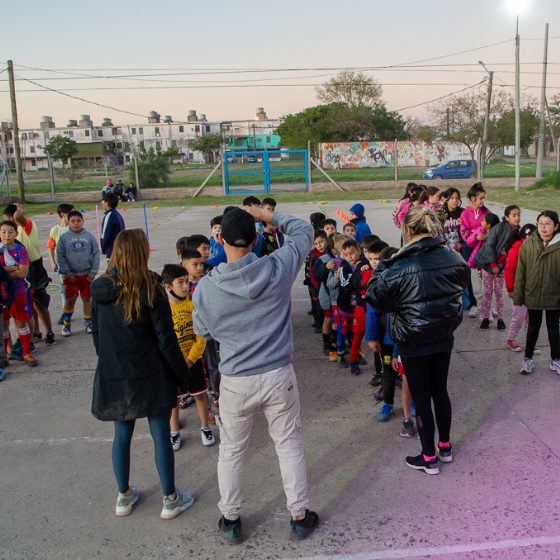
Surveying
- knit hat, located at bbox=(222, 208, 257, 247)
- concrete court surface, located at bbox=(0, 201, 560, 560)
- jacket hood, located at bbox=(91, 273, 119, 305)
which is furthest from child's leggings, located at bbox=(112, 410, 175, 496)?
knit hat, located at bbox=(222, 208, 257, 247)

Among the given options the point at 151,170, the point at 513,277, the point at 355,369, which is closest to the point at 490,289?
the point at 513,277

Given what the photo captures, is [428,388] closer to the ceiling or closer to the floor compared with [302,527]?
closer to the ceiling

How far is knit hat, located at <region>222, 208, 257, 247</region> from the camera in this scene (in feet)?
9.44

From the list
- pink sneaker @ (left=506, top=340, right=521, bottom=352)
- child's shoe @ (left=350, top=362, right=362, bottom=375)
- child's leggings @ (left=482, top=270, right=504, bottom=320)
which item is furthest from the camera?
child's leggings @ (left=482, top=270, right=504, bottom=320)

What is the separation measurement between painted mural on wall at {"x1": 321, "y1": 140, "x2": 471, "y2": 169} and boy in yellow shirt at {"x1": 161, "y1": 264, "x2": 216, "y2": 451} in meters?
33.2

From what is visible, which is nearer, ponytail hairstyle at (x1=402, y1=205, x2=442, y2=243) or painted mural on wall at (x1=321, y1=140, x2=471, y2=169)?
ponytail hairstyle at (x1=402, y1=205, x2=442, y2=243)

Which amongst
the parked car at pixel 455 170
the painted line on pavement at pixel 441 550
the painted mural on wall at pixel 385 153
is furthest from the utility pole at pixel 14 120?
the painted line on pavement at pixel 441 550

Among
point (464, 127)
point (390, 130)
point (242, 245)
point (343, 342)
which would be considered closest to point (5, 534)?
point (242, 245)

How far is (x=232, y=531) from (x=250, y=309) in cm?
128

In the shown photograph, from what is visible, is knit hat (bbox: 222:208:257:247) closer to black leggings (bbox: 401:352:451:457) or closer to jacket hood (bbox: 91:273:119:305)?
jacket hood (bbox: 91:273:119:305)

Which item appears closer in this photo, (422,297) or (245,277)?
(245,277)

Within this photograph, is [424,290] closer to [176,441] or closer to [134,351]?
[134,351]

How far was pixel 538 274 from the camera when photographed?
5113mm

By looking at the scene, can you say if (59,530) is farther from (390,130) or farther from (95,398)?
(390,130)
